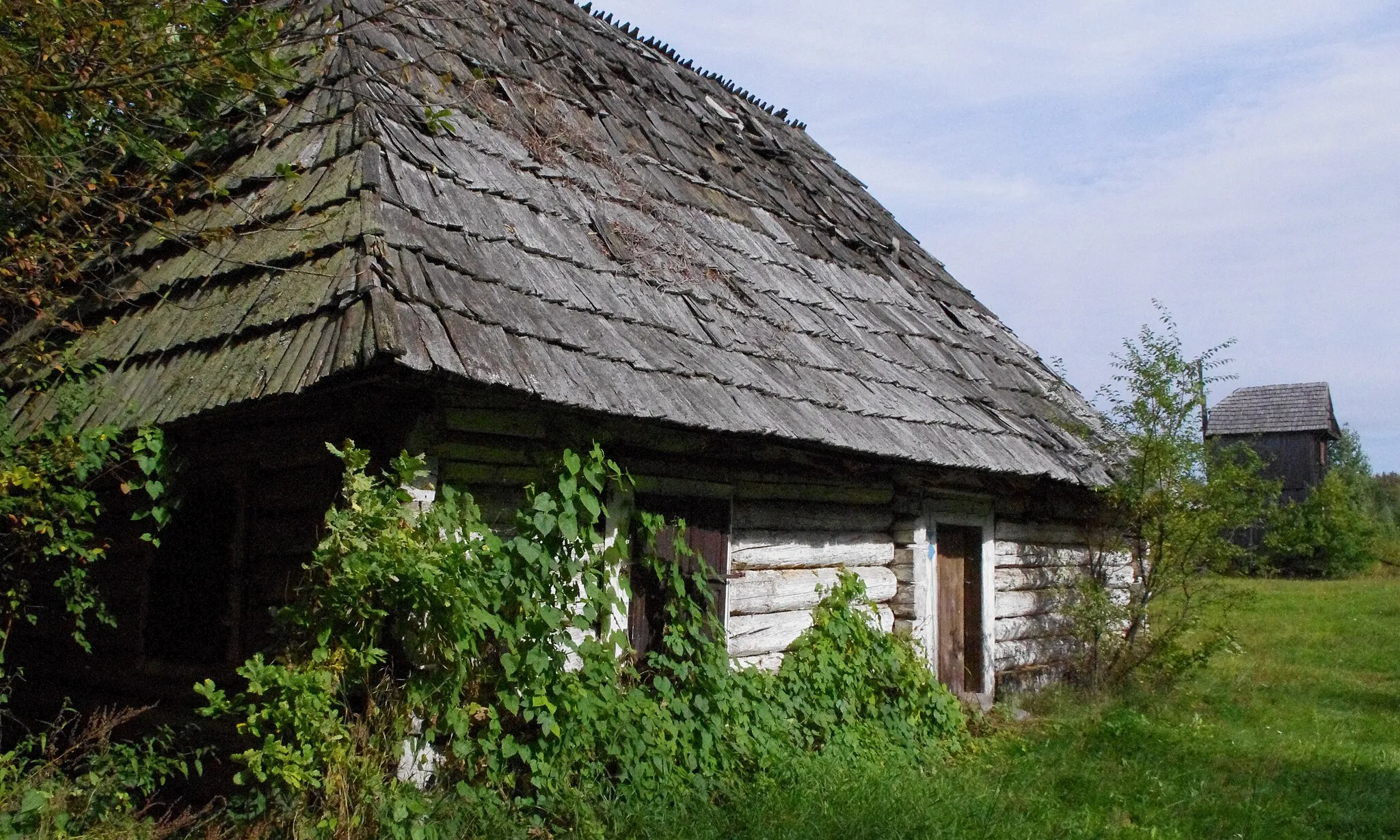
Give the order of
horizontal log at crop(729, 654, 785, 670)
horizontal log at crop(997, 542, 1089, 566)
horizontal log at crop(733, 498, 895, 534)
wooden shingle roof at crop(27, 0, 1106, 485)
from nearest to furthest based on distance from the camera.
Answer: wooden shingle roof at crop(27, 0, 1106, 485) → horizontal log at crop(729, 654, 785, 670) → horizontal log at crop(733, 498, 895, 534) → horizontal log at crop(997, 542, 1089, 566)

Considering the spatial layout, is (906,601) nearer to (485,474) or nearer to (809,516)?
(809,516)

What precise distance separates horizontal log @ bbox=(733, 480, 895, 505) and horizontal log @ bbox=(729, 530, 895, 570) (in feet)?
0.73

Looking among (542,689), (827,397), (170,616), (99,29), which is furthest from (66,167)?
(827,397)

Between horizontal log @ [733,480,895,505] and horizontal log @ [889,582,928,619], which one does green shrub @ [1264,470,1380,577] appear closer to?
horizontal log @ [889,582,928,619]

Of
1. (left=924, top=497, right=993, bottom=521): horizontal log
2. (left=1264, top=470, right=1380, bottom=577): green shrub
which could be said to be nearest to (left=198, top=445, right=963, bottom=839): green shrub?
(left=924, top=497, right=993, bottom=521): horizontal log

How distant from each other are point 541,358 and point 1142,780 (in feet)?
14.8

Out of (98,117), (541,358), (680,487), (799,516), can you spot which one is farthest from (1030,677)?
(98,117)

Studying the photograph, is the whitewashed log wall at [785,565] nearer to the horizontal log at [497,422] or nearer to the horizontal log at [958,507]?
the horizontal log at [958,507]

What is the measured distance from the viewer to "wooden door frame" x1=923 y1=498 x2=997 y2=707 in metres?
8.34

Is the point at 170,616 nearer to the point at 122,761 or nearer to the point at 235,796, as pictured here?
the point at 122,761

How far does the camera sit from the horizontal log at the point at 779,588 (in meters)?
6.54

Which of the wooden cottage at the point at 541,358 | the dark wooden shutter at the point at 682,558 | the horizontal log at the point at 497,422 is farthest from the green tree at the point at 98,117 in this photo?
the dark wooden shutter at the point at 682,558

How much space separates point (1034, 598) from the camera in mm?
9781

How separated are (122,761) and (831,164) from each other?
9.79 m
